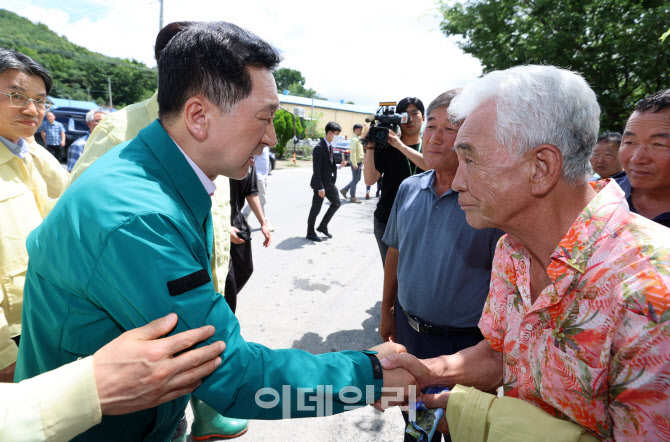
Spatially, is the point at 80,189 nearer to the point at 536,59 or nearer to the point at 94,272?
the point at 94,272

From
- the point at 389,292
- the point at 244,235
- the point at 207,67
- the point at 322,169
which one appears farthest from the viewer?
the point at 322,169

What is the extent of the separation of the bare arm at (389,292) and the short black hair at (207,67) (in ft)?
5.47

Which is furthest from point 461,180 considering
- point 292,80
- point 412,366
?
point 292,80

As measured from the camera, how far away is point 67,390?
0.96m

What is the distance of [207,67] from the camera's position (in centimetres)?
132

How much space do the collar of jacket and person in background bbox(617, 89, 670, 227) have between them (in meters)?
2.89

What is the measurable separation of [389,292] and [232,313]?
1.72 m

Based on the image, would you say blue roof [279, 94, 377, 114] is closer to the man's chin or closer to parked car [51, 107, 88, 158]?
parked car [51, 107, 88, 158]

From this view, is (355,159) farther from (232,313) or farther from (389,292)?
(232,313)

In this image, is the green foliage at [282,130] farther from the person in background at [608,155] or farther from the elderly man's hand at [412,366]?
the elderly man's hand at [412,366]

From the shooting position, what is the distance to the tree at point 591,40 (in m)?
7.29

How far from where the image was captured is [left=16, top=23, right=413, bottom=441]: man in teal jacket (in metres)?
1.04

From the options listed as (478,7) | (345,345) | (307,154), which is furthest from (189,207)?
(307,154)

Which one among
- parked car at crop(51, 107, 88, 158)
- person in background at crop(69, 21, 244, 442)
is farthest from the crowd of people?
parked car at crop(51, 107, 88, 158)
